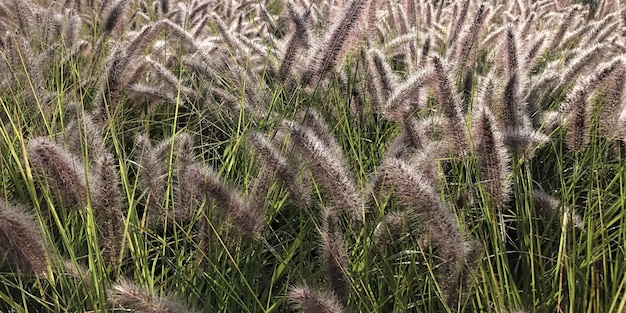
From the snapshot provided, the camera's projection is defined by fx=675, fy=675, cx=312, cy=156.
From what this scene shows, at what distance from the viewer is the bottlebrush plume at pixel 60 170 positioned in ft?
4.54

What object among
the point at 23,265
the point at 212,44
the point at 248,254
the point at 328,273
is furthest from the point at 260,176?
the point at 212,44

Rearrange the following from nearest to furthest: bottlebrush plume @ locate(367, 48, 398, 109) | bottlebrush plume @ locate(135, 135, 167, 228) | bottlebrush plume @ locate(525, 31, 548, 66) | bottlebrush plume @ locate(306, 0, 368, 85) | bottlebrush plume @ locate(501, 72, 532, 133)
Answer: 1. bottlebrush plume @ locate(135, 135, 167, 228)
2. bottlebrush plume @ locate(501, 72, 532, 133)
3. bottlebrush plume @ locate(306, 0, 368, 85)
4. bottlebrush plume @ locate(367, 48, 398, 109)
5. bottlebrush plume @ locate(525, 31, 548, 66)

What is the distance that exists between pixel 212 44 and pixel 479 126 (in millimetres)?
1755

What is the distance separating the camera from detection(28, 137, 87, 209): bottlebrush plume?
4.54 ft

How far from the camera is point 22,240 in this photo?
125 centimetres

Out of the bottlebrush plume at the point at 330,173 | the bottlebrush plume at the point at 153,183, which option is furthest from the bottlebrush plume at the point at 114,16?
the bottlebrush plume at the point at 330,173

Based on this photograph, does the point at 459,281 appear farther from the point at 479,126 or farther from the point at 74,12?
the point at 74,12

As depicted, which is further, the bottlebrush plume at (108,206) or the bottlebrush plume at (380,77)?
the bottlebrush plume at (380,77)

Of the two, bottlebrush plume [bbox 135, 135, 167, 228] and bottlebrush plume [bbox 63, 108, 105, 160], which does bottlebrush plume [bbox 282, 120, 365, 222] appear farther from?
bottlebrush plume [bbox 63, 108, 105, 160]

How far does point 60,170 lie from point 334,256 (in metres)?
0.61

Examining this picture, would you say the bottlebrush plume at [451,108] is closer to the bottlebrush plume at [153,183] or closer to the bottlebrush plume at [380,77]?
the bottlebrush plume at [380,77]

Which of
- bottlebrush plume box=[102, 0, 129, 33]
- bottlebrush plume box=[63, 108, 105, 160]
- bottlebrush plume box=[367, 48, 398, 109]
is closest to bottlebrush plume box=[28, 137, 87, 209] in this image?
bottlebrush plume box=[63, 108, 105, 160]

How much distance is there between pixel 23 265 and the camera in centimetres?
128

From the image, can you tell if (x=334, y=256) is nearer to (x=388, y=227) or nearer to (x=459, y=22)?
(x=388, y=227)
